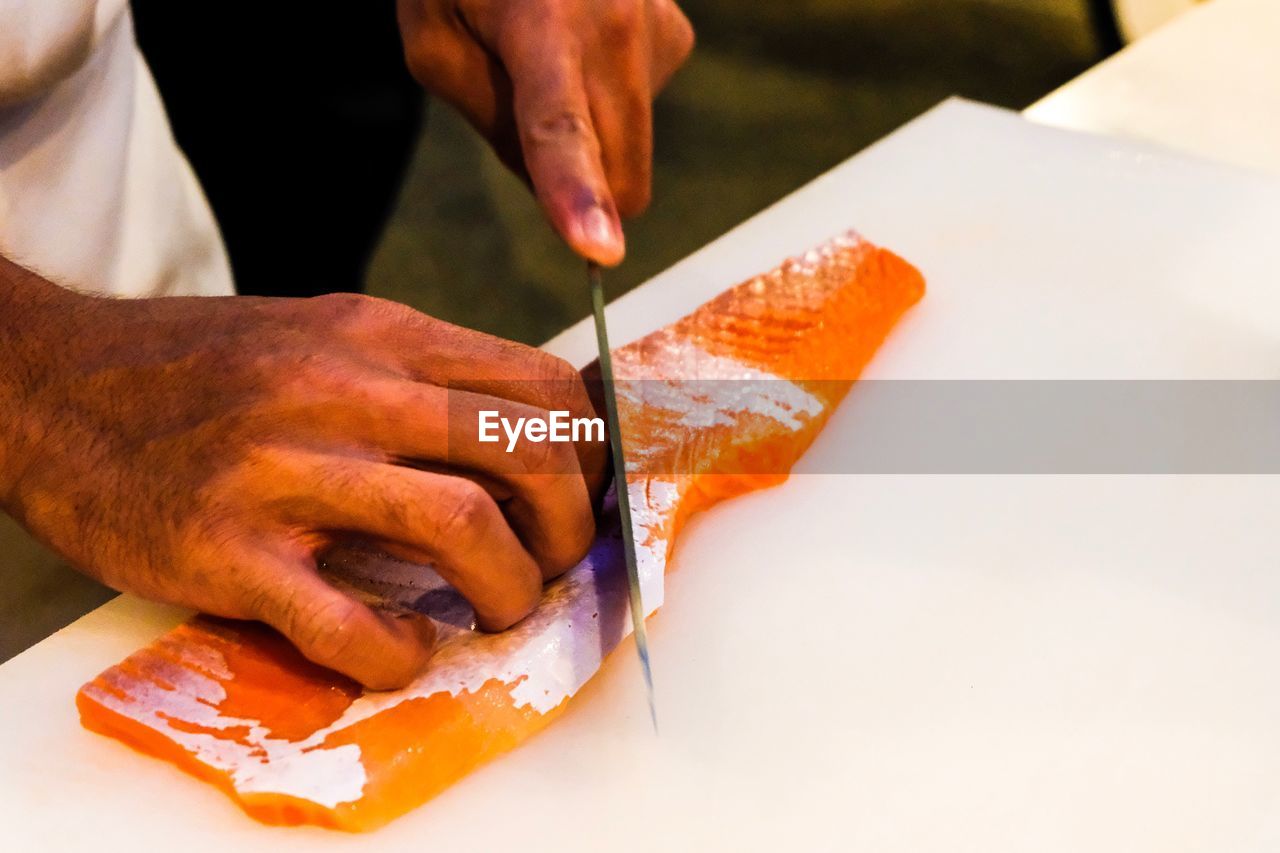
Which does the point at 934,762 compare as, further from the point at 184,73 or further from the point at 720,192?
the point at 720,192

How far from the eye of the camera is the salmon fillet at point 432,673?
1.13 meters

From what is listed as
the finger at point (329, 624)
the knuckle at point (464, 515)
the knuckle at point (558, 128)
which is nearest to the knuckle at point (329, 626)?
the finger at point (329, 624)

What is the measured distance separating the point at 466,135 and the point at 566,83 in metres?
3.20

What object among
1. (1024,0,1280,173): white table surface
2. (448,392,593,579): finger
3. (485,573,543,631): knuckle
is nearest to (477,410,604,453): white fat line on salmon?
(448,392,593,579): finger

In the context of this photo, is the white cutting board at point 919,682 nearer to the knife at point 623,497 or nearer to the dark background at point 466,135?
the knife at point 623,497

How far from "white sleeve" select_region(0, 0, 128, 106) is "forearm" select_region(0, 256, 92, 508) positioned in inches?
12.5

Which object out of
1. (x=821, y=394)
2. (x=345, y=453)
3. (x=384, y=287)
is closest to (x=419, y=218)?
(x=384, y=287)

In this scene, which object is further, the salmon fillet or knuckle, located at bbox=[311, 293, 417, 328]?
knuckle, located at bbox=[311, 293, 417, 328]

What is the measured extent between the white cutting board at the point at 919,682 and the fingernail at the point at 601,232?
40 cm

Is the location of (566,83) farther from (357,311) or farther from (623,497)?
(623,497)

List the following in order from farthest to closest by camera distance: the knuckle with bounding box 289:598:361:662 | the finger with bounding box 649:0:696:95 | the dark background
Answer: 1. the dark background
2. the finger with bounding box 649:0:696:95
3. the knuckle with bounding box 289:598:361:662

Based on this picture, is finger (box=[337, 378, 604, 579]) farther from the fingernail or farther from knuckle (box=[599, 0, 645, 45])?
knuckle (box=[599, 0, 645, 45])

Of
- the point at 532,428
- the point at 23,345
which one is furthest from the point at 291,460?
the point at 23,345

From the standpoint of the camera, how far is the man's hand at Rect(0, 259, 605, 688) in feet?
3.73
